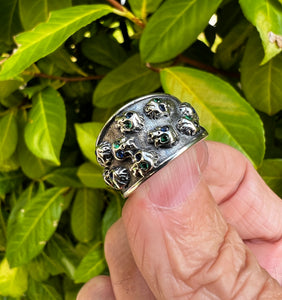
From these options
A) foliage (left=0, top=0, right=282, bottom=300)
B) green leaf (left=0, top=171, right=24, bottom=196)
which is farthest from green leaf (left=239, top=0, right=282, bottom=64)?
green leaf (left=0, top=171, right=24, bottom=196)

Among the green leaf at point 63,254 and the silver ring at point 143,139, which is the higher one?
the silver ring at point 143,139

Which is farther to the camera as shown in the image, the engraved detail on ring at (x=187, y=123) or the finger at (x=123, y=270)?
the finger at (x=123, y=270)

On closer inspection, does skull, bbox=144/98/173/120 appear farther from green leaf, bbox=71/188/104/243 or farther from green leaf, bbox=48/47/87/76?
green leaf, bbox=71/188/104/243

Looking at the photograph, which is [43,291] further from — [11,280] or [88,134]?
[88,134]

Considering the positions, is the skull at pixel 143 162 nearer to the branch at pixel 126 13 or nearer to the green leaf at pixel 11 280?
the branch at pixel 126 13

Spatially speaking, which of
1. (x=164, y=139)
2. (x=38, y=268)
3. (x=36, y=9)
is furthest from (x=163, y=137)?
(x=38, y=268)

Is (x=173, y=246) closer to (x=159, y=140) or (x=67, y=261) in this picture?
(x=159, y=140)

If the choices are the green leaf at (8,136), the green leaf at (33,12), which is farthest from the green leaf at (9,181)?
the green leaf at (33,12)
